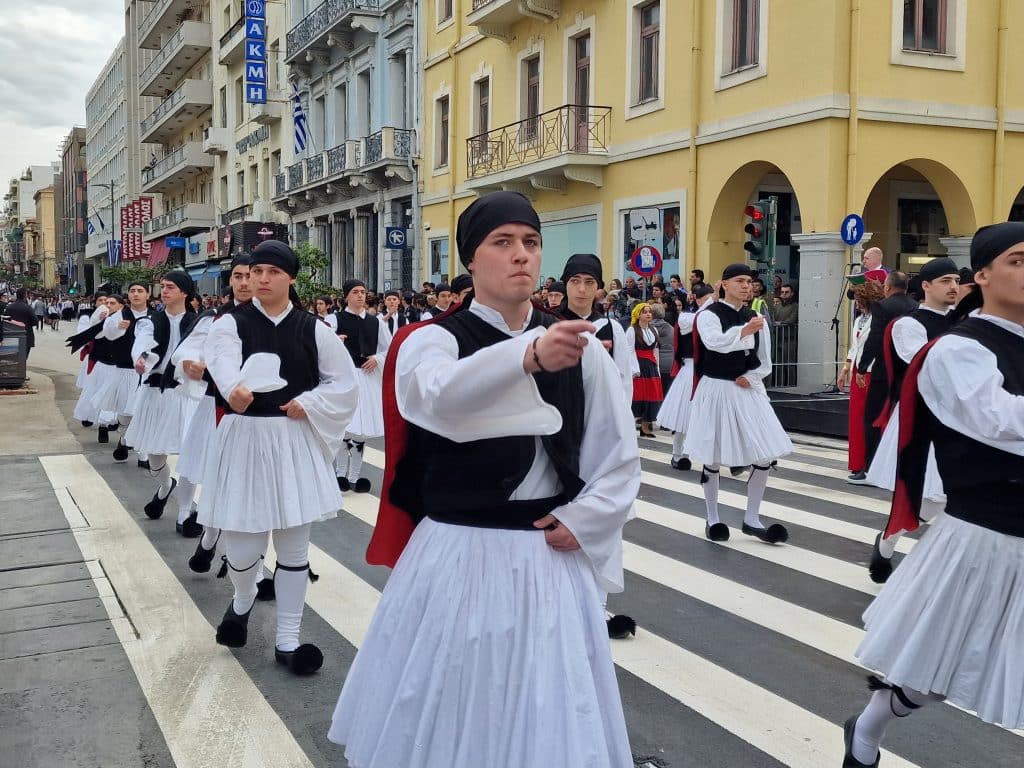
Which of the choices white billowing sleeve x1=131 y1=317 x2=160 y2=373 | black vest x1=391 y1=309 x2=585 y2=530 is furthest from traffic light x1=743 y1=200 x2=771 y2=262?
black vest x1=391 y1=309 x2=585 y2=530

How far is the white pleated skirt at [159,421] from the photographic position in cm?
884

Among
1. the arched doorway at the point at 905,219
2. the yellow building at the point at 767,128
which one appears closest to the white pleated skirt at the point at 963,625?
the yellow building at the point at 767,128

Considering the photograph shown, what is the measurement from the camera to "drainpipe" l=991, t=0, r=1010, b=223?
57.7ft

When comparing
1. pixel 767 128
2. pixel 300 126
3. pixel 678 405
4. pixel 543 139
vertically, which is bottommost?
pixel 678 405

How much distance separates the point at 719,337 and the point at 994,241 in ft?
14.3

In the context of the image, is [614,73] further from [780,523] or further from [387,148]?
[780,523]

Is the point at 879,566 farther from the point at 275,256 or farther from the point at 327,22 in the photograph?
the point at 327,22

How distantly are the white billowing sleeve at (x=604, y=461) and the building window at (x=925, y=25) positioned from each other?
54.2 ft

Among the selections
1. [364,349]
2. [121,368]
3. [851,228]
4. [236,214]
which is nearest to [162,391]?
[364,349]

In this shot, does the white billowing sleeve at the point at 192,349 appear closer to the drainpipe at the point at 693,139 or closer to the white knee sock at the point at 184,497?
the white knee sock at the point at 184,497

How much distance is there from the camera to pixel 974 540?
3.44 meters

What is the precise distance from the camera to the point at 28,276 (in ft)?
460

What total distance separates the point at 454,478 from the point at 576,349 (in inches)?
26.2

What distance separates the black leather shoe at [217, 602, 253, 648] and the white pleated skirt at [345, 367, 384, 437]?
519 centimetres
